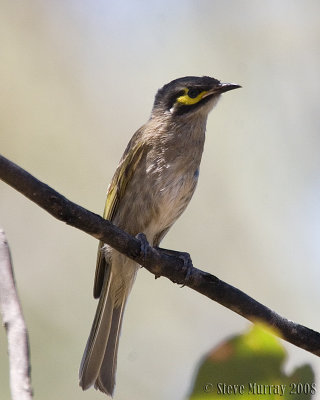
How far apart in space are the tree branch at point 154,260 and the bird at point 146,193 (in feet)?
2.66

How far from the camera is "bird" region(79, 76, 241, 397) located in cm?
505

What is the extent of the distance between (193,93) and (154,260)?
1.80 meters

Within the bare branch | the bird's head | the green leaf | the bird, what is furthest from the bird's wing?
the green leaf

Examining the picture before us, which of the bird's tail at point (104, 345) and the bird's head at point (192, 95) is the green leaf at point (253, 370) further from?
the bird's head at point (192, 95)

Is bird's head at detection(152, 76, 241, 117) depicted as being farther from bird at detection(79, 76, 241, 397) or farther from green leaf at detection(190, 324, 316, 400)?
green leaf at detection(190, 324, 316, 400)

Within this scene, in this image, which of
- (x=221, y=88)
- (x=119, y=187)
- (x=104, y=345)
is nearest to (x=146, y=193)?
(x=119, y=187)

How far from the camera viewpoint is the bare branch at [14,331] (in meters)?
2.16

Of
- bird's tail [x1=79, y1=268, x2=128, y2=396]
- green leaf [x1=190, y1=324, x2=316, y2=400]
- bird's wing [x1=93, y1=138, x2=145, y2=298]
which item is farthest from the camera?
bird's wing [x1=93, y1=138, x2=145, y2=298]

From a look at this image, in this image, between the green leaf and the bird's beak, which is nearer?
the green leaf

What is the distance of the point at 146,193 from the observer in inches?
200

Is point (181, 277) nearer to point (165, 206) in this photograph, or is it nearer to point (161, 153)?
point (165, 206)

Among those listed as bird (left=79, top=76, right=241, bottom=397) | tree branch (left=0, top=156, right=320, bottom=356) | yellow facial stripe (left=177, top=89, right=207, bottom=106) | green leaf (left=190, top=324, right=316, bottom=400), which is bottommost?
green leaf (left=190, top=324, right=316, bottom=400)

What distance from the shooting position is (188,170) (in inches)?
202

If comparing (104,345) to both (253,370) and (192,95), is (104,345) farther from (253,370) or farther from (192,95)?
(253,370)
